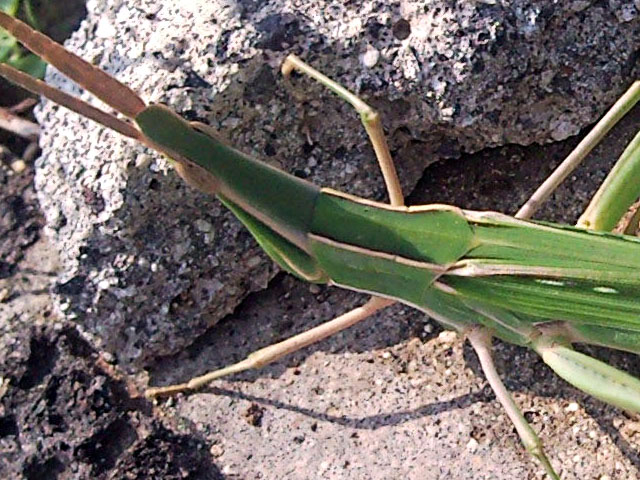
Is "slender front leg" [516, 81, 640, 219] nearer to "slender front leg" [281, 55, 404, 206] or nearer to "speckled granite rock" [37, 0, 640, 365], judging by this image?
"speckled granite rock" [37, 0, 640, 365]

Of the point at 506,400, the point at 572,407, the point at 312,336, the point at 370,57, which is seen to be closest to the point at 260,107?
the point at 370,57

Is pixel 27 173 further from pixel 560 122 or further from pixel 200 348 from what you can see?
pixel 560 122

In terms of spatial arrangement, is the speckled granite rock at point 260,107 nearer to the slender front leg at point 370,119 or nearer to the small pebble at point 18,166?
the slender front leg at point 370,119

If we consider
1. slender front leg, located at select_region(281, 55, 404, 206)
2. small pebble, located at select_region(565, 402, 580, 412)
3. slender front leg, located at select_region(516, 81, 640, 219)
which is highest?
Result: slender front leg, located at select_region(281, 55, 404, 206)

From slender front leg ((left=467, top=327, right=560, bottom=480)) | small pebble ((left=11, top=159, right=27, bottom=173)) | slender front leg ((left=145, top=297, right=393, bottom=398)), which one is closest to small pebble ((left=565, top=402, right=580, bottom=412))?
slender front leg ((left=467, top=327, right=560, bottom=480))

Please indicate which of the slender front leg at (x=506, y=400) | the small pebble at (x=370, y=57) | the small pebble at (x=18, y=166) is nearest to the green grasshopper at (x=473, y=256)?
the slender front leg at (x=506, y=400)

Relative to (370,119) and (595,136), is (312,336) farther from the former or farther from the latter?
(595,136)

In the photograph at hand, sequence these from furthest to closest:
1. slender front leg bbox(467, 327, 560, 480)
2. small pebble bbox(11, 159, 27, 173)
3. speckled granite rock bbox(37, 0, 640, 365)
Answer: small pebble bbox(11, 159, 27, 173), speckled granite rock bbox(37, 0, 640, 365), slender front leg bbox(467, 327, 560, 480)

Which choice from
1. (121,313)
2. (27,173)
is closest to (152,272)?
(121,313)
